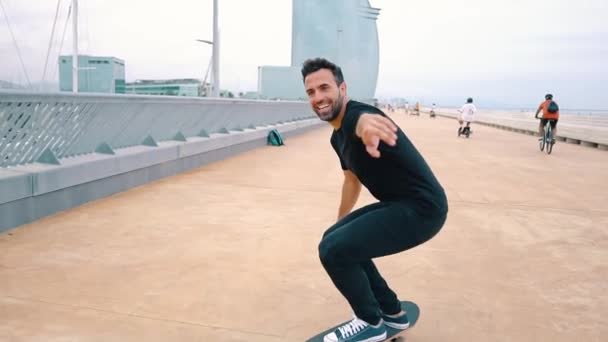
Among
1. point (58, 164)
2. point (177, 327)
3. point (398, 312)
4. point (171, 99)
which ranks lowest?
point (177, 327)

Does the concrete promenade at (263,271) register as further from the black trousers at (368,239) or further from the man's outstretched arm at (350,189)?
the man's outstretched arm at (350,189)

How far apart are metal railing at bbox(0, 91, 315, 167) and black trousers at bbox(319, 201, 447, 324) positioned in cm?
379

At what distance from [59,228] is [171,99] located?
150 inches

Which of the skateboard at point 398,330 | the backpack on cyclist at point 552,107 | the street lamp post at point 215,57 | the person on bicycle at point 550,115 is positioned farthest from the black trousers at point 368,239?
the street lamp post at point 215,57

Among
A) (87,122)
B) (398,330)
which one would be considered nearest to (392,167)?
(398,330)

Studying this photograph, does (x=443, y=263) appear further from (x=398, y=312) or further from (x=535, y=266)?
(x=398, y=312)

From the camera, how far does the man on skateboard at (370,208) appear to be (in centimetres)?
227

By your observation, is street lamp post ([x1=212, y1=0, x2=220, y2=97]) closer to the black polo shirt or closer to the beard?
the beard

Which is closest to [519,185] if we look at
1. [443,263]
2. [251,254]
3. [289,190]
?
[289,190]

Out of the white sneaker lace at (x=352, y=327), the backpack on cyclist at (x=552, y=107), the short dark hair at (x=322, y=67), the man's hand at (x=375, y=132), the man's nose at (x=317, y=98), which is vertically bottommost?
the white sneaker lace at (x=352, y=327)

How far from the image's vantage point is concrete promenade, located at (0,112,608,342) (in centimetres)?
292

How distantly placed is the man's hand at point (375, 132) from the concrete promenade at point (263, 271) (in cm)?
138

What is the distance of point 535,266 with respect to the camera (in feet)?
13.7

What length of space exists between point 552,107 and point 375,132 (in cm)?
1432
